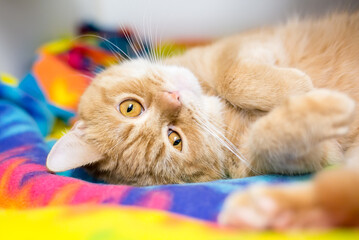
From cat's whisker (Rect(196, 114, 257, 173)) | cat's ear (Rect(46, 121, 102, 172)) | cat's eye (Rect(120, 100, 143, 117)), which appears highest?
cat's eye (Rect(120, 100, 143, 117))

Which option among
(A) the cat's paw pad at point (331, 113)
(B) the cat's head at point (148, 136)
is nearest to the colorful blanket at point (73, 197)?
(B) the cat's head at point (148, 136)

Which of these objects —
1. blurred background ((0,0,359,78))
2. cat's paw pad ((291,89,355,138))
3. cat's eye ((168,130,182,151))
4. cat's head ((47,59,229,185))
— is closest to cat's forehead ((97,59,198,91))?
cat's head ((47,59,229,185))

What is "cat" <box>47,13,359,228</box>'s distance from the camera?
126cm

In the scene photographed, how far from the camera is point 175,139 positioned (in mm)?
1362

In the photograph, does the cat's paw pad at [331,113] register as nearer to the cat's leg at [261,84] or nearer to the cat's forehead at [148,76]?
the cat's leg at [261,84]

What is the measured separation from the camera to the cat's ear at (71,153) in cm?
124

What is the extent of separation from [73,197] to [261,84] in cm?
83

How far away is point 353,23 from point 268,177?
0.92 m

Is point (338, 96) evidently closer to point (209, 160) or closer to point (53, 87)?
point (209, 160)

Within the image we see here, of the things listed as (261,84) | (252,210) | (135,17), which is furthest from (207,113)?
(135,17)

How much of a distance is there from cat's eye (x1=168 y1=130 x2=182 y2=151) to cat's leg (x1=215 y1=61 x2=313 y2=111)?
0.29 m

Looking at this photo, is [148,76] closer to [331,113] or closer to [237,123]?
[237,123]

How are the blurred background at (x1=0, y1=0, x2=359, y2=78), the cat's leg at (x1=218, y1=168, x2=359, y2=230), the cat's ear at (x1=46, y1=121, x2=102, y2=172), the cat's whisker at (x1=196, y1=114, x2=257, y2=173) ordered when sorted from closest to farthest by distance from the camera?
the cat's leg at (x1=218, y1=168, x2=359, y2=230)
the cat's ear at (x1=46, y1=121, x2=102, y2=172)
the cat's whisker at (x1=196, y1=114, x2=257, y2=173)
the blurred background at (x1=0, y1=0, x2=359, y2=78)

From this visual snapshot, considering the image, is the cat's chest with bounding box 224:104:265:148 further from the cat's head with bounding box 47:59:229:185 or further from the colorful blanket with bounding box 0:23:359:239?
the colorful blanket with bounding box 0:23:359:239
